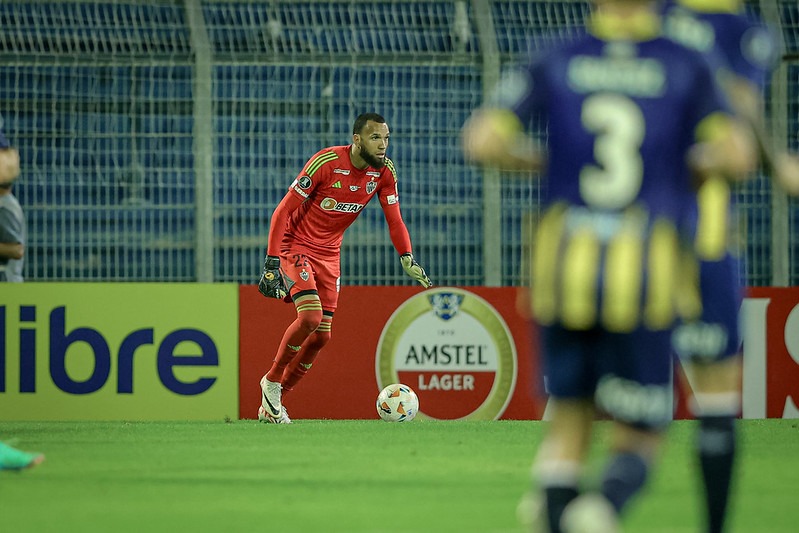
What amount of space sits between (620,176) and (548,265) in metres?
0.28

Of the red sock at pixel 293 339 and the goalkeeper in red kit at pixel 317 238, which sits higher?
the goalkeeper in red kit at pixel 317 238

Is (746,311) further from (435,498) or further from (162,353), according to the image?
(435,498)

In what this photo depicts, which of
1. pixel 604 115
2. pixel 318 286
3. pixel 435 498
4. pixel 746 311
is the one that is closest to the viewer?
pixel 604 115

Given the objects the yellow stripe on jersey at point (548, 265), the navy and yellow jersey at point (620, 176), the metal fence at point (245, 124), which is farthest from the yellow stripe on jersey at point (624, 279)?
the metal fence at point (245, 124)

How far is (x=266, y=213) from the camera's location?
11734 mm

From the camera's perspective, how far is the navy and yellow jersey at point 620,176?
3.53m

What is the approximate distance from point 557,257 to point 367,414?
25.1 ft

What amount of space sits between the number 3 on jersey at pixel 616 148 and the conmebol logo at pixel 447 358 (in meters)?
7.62

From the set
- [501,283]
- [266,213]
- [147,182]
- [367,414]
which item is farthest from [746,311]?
[147,182]

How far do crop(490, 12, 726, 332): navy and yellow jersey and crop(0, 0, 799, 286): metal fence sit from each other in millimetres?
7990

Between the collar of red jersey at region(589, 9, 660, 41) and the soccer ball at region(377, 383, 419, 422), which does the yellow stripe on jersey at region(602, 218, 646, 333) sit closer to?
the collar of red jersey at region(589, 9, 660, 41)

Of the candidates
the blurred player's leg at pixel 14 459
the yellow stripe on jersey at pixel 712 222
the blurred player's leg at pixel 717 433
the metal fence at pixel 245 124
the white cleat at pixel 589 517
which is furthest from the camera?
the metal fence at pixel 245 124

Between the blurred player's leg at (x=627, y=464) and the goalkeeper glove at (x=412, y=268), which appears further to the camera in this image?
the goalkeeper glove at (x=412, y=268)

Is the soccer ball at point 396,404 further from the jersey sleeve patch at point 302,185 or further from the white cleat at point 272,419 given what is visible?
the jersey sleeve patch at point 302,185
